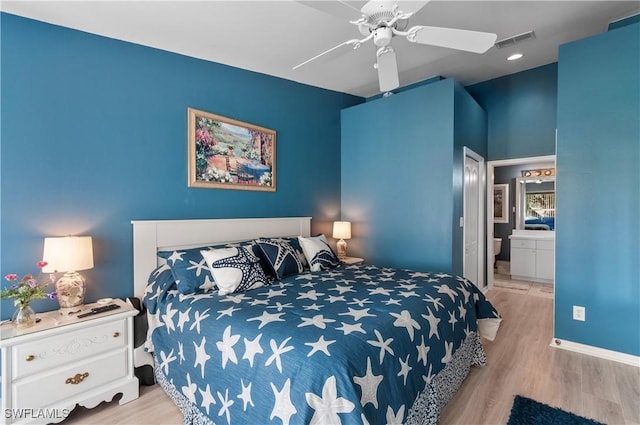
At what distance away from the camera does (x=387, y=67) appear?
211 cm

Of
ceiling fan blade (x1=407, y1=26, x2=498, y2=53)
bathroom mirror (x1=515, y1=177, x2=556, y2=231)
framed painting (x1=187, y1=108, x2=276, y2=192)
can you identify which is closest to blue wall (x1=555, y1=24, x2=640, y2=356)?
ceiling fan blade (x1=407, y1=26, x2=498, y2=53)

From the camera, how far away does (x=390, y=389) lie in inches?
55.9

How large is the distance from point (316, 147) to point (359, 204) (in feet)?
3.25

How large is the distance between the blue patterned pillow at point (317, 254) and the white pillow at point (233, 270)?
0.64 meters

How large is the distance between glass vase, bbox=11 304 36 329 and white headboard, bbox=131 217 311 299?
2.36 ft

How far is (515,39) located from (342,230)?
2.73 m

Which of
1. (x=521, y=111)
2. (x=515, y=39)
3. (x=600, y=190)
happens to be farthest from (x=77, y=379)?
(x=521, y=111)

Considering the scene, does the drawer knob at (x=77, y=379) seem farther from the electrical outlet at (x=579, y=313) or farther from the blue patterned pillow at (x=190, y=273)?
the electrical outlet at (x=579, y=313)

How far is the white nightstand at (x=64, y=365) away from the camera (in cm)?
172

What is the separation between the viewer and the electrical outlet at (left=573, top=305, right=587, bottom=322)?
2801mm

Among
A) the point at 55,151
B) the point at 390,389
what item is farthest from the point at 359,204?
the point at 55,151

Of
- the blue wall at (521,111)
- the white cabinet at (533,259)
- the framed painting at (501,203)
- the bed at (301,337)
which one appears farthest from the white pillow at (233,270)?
Result: the framed painting at (501,203)

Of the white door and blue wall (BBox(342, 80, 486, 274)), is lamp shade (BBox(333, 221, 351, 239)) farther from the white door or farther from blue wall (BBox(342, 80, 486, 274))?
the white door

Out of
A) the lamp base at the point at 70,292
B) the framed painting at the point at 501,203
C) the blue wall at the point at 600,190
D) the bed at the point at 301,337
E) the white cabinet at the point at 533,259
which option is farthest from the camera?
the framed painting at the point at 501,203
